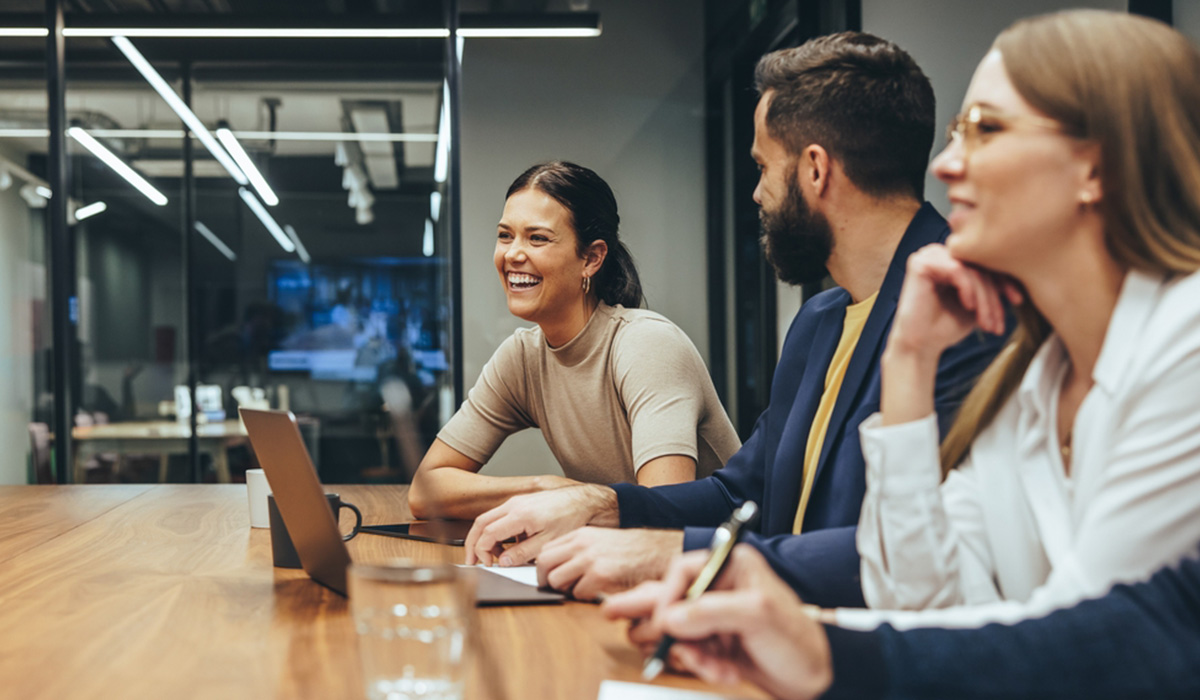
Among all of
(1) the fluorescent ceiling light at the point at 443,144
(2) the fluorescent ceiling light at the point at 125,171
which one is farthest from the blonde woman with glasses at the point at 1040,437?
(2) the fluorescent ceiling light at the point at 125,171

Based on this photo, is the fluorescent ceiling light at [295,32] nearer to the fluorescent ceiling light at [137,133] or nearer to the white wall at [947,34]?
the fluorescent ceiling light at [137,133]

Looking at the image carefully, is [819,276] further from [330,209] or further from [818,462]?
[330,209]

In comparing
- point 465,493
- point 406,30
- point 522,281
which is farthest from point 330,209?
point 465,493

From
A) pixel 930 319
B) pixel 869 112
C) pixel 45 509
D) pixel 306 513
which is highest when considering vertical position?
pixel 869 112

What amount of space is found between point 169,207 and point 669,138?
2.62m

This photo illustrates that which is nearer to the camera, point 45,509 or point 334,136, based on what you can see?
point 45,509

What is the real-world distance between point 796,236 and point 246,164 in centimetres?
393

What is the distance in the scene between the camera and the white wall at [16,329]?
14.9 ft

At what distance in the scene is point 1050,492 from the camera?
2.94ft

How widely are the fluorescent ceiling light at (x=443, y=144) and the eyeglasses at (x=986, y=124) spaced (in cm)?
377

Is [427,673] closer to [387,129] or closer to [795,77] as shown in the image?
[795,77]

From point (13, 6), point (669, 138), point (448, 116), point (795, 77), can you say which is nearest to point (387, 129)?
point (448, 116)

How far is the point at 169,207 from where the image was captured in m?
4.63

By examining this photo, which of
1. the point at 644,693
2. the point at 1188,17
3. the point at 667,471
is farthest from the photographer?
the point at 1188,17
